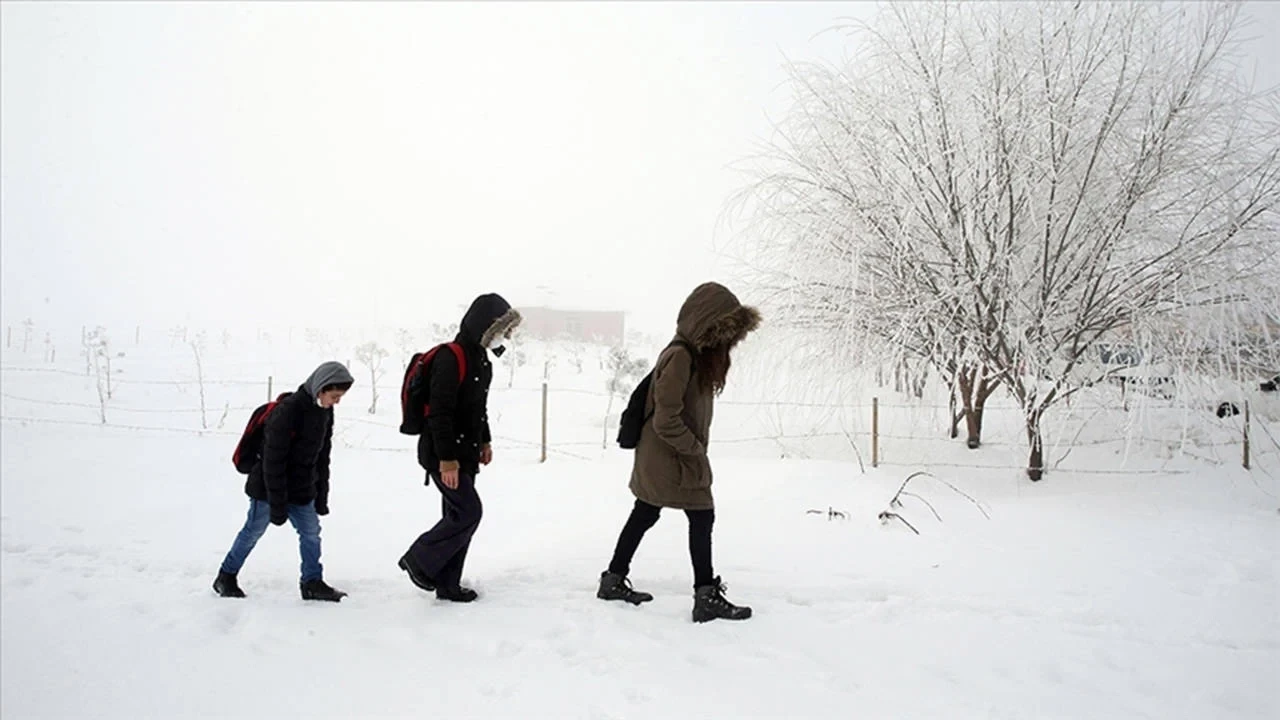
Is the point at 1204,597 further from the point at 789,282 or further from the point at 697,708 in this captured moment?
the point at 789,282

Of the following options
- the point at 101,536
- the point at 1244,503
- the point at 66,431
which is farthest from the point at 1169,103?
the point at 66,431

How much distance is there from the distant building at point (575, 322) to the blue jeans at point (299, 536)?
34562 mm

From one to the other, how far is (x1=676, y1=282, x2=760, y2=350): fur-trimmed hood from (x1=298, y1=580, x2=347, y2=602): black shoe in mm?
2241

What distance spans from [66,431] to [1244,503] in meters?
14.4

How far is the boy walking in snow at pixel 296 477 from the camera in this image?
3221mm

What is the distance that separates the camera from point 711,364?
308 cm

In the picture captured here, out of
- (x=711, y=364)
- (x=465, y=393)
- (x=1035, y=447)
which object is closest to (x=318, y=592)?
(x=465, y=393)

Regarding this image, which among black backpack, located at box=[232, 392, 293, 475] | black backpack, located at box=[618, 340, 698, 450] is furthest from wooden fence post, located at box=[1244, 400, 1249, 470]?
black backpack, located at box=[232, 392, 293, 475]

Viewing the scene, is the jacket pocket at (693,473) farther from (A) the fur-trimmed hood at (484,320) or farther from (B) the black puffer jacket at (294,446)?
(B) the black puffer jacket at (294,446)

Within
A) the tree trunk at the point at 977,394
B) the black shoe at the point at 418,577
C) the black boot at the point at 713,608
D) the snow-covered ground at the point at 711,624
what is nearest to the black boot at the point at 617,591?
the snow-covered ground at the point at 711,624

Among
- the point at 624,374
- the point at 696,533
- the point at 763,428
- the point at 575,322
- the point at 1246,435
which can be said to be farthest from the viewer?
the point at 575,322

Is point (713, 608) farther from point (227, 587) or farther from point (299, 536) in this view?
point (227, 587)

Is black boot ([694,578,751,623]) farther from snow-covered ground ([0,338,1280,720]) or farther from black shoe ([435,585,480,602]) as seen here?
black shoe ([435,585,480,602])

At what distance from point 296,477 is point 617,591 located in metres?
1.75
